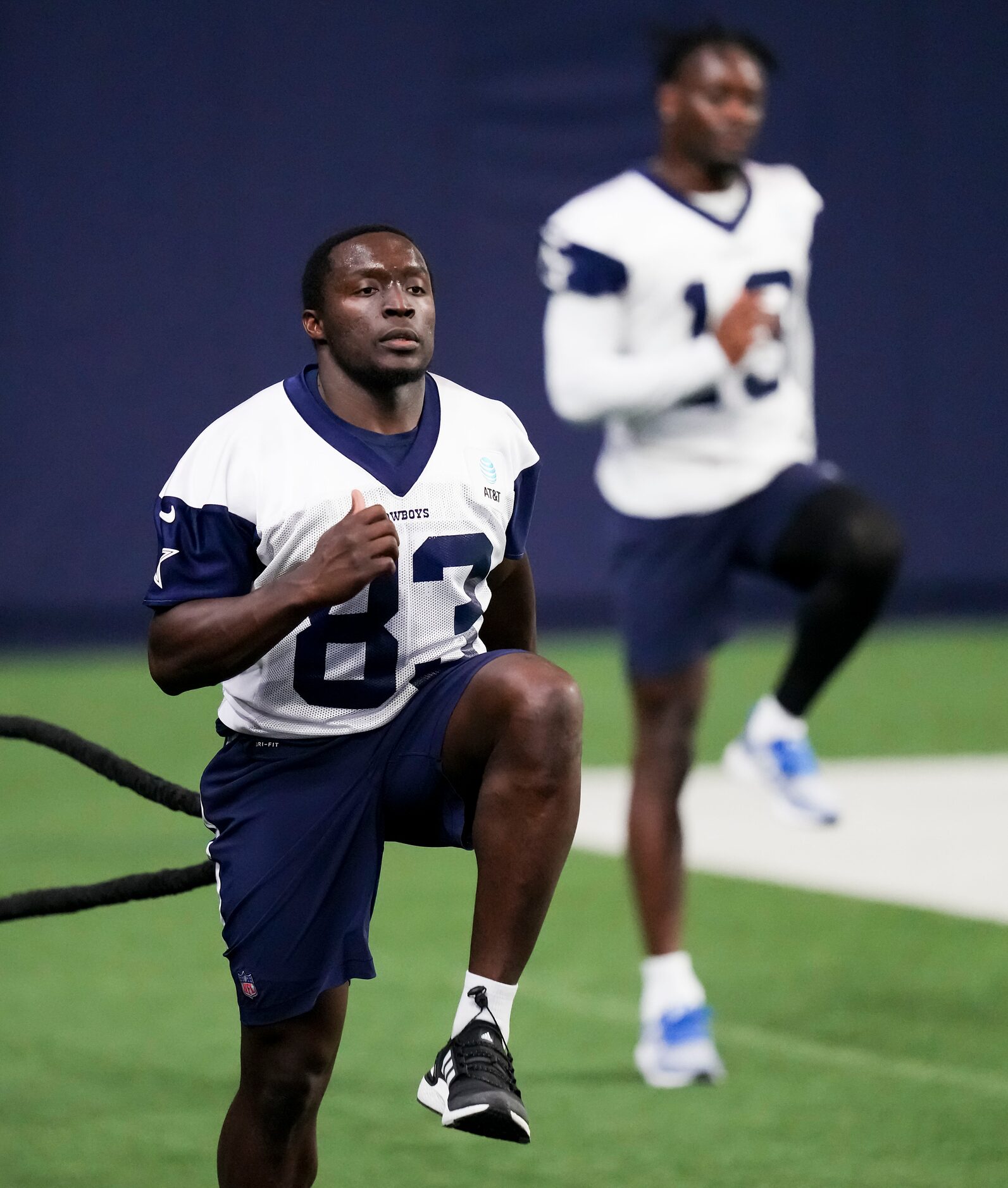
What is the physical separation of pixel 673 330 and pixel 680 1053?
148 centimetres

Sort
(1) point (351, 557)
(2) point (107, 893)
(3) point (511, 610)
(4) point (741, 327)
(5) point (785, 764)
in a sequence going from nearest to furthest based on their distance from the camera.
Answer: (1) point (351, 557) → (3) point (511, 610) → (2) point (107, 893) → (4) point (741, 327) → (5) point (785, 764)

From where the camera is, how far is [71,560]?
10867mm

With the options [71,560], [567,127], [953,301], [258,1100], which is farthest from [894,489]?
[258,1100]

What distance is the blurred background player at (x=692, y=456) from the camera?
14.3 feet

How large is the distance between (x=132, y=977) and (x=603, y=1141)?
1.62 m

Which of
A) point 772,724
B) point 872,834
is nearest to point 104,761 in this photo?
point 772,724

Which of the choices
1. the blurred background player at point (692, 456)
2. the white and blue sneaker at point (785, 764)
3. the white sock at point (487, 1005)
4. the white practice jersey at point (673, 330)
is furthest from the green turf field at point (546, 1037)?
the white practice jersey at point (673, 330)

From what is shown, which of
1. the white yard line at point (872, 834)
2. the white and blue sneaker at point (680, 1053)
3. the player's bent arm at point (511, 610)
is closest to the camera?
the player's bent arm at point (511, 610)

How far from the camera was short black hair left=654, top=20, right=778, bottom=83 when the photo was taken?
4.44 meters

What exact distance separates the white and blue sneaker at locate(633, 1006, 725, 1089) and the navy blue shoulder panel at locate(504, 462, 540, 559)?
159cm

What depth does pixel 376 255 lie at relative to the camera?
2.87 meters

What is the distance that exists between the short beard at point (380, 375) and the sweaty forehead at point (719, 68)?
1.70 meters

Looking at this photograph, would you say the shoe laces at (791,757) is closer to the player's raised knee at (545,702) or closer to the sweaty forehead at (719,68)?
the sweaty forehead at (719,68)

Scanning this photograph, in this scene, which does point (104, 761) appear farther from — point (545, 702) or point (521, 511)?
point (545, 702)
